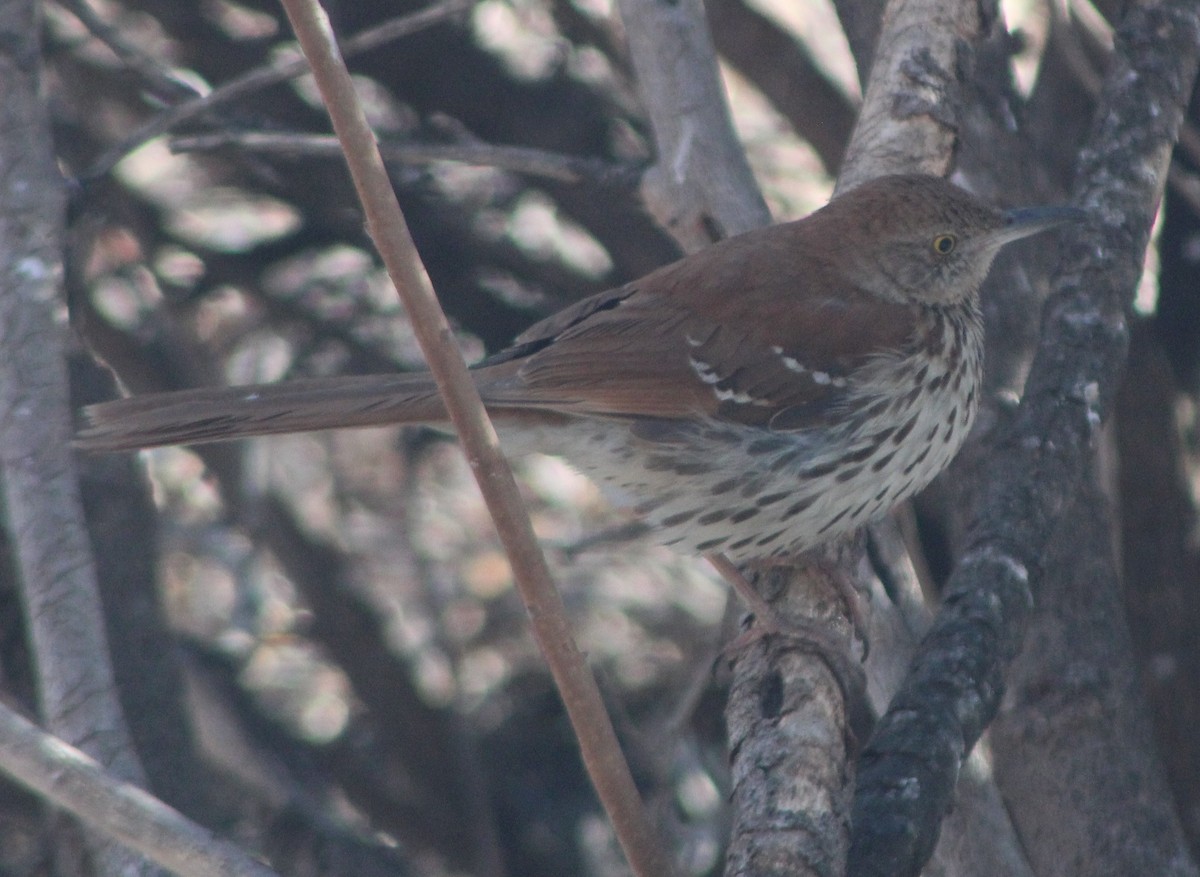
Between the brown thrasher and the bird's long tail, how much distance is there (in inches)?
9.8

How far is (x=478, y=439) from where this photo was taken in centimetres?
206

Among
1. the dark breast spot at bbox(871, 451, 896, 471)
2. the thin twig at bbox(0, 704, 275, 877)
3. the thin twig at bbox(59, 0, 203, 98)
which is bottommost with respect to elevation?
the dark breast spot at bbox(871, 451, 896, 471)

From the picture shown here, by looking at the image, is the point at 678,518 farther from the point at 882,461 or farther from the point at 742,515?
the point at 882,461

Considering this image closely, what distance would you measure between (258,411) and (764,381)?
3.84ft

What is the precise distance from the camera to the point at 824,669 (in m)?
2.72

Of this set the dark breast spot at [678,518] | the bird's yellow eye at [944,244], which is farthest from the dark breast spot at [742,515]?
the bird's yellow eye at [944,244]

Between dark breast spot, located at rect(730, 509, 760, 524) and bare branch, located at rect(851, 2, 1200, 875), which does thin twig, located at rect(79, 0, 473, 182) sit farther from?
bare branch, located at rect(851, 2, 1200, 875)

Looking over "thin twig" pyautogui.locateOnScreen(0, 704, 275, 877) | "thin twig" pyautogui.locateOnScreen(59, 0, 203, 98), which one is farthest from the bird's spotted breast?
"thin twig" pyautogui.locateOnScreen(0, 704, 275, 877)

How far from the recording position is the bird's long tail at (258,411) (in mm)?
3088

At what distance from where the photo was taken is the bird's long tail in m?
3.09

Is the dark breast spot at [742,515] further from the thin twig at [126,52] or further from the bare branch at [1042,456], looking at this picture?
the thin twig at [126,52]

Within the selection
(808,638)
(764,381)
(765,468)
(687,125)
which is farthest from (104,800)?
(687,125)

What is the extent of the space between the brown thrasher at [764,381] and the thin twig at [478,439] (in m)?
1.34

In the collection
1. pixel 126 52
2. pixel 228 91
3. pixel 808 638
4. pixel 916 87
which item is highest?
pixel 126 52
